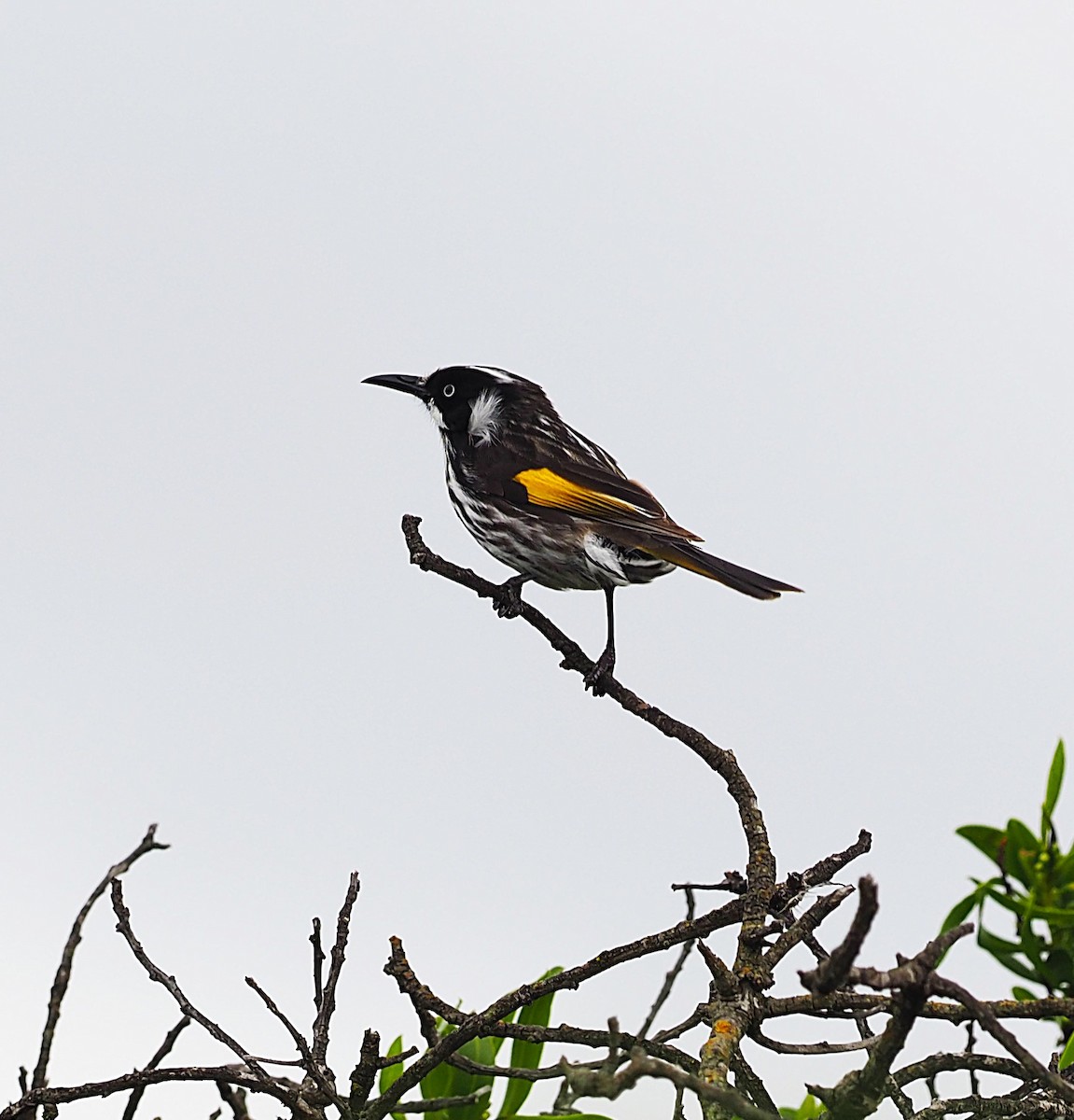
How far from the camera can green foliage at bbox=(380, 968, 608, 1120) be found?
2.43m

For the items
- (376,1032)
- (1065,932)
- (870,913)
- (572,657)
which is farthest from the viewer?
(572,657)

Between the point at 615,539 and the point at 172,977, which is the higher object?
the point at 615,539

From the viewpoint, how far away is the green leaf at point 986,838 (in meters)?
1.84

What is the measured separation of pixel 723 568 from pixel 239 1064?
168cm

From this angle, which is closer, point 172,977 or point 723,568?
point 172,977

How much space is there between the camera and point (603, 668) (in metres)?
3.05

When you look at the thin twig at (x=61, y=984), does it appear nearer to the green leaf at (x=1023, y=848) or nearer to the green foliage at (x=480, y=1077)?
the green foliage at (x=480, y=1077)

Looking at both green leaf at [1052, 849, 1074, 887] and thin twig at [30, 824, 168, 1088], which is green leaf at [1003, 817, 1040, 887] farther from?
thin twig at [30, 824, 168, 1088]

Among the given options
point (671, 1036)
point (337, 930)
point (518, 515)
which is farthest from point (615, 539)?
point (671, 1036)

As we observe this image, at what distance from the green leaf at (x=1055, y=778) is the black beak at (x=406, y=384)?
295 cm

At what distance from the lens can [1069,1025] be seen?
209 cm

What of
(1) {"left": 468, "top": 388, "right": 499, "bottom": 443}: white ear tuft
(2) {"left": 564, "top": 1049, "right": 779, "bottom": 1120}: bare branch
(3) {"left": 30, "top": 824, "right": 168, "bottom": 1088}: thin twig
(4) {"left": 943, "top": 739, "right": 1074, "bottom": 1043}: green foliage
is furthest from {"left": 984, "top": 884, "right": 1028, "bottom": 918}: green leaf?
(1) {"left": 468, "top": 388, "right": 499, "bottom": 443}: white ear tuft

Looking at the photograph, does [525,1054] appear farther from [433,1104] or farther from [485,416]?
[485,416]

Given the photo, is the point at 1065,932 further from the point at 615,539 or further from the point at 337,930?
the point at 615,539
